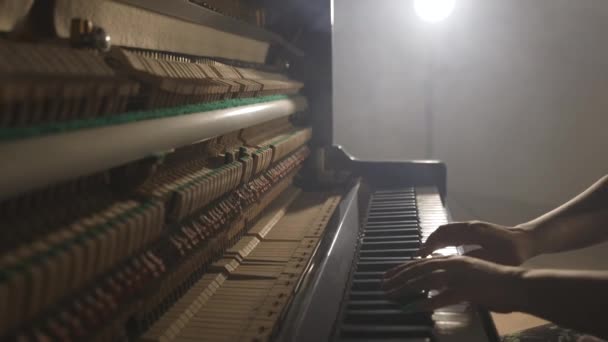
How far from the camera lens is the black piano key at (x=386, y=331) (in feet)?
4.08

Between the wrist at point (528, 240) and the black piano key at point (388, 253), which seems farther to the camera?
the wrist at point (528, 240)

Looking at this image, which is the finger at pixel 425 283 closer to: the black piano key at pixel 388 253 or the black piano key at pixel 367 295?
the black piano key at pixel 367 295

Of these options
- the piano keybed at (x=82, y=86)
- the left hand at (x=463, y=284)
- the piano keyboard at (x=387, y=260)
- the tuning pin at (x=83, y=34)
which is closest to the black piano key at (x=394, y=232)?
the piano keyboard at (x=387, y=260)

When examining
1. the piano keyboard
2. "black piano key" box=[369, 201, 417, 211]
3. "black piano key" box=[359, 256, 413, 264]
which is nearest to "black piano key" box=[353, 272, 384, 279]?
the piano keyboard

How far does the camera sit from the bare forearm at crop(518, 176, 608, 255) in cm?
201

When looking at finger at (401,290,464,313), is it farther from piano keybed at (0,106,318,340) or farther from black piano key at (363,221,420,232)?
black piano key at (363,221,420,232)

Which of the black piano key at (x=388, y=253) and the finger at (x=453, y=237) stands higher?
the finger at (x=453, y=237)

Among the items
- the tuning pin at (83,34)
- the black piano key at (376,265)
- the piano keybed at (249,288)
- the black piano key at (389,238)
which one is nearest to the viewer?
the tuning pin at (83,34)

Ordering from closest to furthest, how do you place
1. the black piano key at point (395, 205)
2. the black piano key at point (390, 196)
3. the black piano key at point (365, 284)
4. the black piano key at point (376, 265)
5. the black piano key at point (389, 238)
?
the black piano key at point (365, 284) → the black piano key at point (376, 265) → the black piano key at point (389, 238) → the black piano key at point (395, 205) → the black piano key at point (390, 196)

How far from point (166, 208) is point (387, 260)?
30.7 inches

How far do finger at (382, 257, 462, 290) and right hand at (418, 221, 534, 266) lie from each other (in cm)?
33

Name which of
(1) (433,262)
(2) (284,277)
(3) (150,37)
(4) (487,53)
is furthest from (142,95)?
(4) (487,53)

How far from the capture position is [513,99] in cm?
588

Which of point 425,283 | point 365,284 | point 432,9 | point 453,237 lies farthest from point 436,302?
point 432,9
